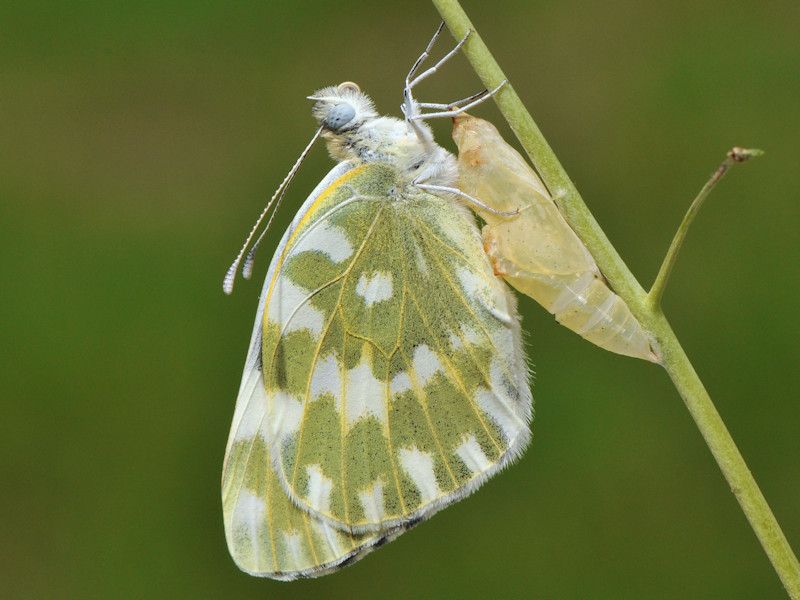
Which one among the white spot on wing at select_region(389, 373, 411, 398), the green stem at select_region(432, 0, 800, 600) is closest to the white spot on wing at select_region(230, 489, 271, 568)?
the white spot on wing at select_region(389, 373, 411, 398)

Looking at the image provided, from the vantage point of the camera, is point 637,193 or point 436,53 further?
point 436,53

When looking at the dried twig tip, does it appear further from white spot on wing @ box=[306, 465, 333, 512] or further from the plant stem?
white spot on wing @ box=[306, 465, 333, 512]

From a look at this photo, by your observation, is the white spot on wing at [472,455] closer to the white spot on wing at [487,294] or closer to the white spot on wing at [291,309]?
the white spot on wing at [487,294]

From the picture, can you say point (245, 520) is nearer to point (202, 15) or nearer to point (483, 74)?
point (483, 74)

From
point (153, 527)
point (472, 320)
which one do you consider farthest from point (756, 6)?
point (153, 527)

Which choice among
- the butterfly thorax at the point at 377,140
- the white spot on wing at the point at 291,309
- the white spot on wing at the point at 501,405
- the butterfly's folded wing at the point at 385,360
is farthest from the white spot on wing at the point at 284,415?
the butterfly thorax at the point at 377,140

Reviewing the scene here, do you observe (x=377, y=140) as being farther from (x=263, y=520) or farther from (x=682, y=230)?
(x=263, y=520)

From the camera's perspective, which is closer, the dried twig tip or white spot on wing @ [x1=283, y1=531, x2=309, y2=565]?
the dried twig tip
